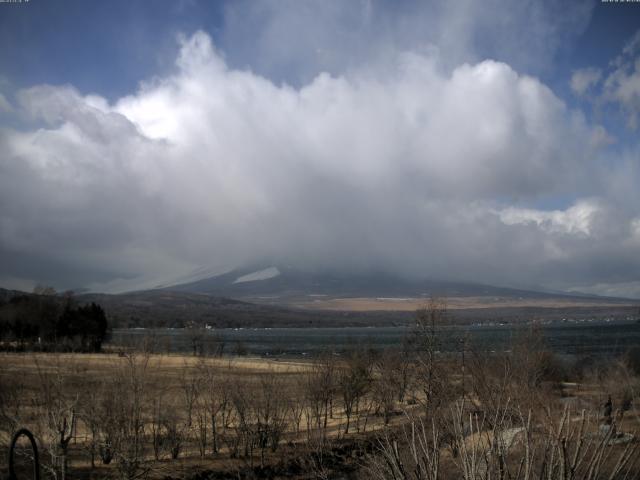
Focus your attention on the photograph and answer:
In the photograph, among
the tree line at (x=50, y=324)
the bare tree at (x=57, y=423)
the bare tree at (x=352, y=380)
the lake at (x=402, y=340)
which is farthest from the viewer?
the tree line at (x=50, y=324)

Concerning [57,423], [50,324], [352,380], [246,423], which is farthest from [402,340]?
[50,324]

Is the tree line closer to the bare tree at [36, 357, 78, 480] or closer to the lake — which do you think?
the lake

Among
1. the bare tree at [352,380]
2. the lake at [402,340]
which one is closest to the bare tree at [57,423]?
the lake at [402,340]

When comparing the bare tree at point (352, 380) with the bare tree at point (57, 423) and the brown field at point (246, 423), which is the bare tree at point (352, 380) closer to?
the brown field at point (246, 423)

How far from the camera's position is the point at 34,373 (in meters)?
45.2

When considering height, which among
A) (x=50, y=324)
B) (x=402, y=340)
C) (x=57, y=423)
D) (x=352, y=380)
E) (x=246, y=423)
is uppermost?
(x=57, y=423)

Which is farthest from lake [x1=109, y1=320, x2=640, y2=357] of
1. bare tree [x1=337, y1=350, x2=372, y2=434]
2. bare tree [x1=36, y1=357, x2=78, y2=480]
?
bare tree [x1=36, y1=357, x2=78, y2=480]

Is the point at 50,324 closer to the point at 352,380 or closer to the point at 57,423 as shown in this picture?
the point at 352,380

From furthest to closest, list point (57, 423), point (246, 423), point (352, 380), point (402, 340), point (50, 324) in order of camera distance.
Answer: point (50, 324) < point (402, 340) < point (352, 380) < point (246, 423) < point (57, 423)

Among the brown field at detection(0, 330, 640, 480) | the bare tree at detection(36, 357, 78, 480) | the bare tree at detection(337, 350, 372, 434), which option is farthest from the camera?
the bare tree at detection(337, 350, 372, 434)

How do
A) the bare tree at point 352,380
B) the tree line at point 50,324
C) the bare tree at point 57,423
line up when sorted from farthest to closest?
the tree line at point 50,324 → the bare tree at point 352,380 → the bare tree at point 57,423

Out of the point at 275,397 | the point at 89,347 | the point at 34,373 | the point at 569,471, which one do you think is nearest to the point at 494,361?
the point at 275,397

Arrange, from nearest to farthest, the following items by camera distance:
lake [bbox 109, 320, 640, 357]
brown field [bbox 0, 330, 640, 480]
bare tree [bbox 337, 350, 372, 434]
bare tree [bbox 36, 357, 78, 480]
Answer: bare tree [bbox 36, 357, 78, 480] → brown field [bbox 0, 330, 640, 480] → bare tree [bbox 337, 350, 372, 434] → lake [bbox 109, 320, 640, 357]

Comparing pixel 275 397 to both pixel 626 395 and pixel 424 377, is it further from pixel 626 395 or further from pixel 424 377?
pixel 626 395
